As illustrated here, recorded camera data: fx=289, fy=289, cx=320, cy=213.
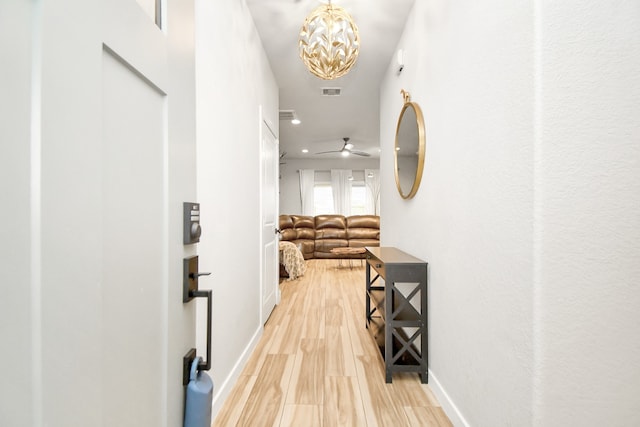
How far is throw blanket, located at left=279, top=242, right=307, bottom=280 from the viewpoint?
486 centimetres

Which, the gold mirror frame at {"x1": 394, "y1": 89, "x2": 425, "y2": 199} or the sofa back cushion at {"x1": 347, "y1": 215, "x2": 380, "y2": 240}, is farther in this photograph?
the sofa back cushion at {"x1": 347, "y1": 215, "x2": 380, "y2": 240}

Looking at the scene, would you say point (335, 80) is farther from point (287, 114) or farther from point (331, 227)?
point (331, 227)

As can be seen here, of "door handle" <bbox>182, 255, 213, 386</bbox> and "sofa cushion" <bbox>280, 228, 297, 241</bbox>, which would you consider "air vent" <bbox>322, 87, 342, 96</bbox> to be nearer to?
"door handle" <bbox>182, 255, 213, 386</bbox>

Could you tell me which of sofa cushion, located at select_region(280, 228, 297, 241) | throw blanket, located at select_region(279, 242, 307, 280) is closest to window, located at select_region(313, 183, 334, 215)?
sofa cushion, located at select_region(280, 228, 297, 241)

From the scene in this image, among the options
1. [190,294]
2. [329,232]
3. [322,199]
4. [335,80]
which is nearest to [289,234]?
[329,232]

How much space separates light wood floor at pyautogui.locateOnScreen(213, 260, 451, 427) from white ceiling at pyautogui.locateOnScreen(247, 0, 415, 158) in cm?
265

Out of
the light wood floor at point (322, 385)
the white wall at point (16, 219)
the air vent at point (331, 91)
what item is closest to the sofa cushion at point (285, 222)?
the air vent at point (331, 91)

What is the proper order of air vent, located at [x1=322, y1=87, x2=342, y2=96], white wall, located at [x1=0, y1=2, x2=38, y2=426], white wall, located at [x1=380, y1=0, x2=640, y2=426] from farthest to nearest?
air vent, located at [x1=322, y1=87, x2=342, y2=96]
white wall, located at [x1=380, y1=0, x2=640, y2=426]
white wall, located at [x1=0, y1=2, x2=38, y2=426]

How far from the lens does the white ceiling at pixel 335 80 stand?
225cm

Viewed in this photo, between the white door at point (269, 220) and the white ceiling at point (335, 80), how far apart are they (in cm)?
75

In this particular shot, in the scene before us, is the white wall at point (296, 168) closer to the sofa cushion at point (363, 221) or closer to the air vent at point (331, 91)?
the sofa cushion at point (363, 221)

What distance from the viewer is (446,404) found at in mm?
1555

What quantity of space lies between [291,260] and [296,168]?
3644mm

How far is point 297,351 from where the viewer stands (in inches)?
89.7
